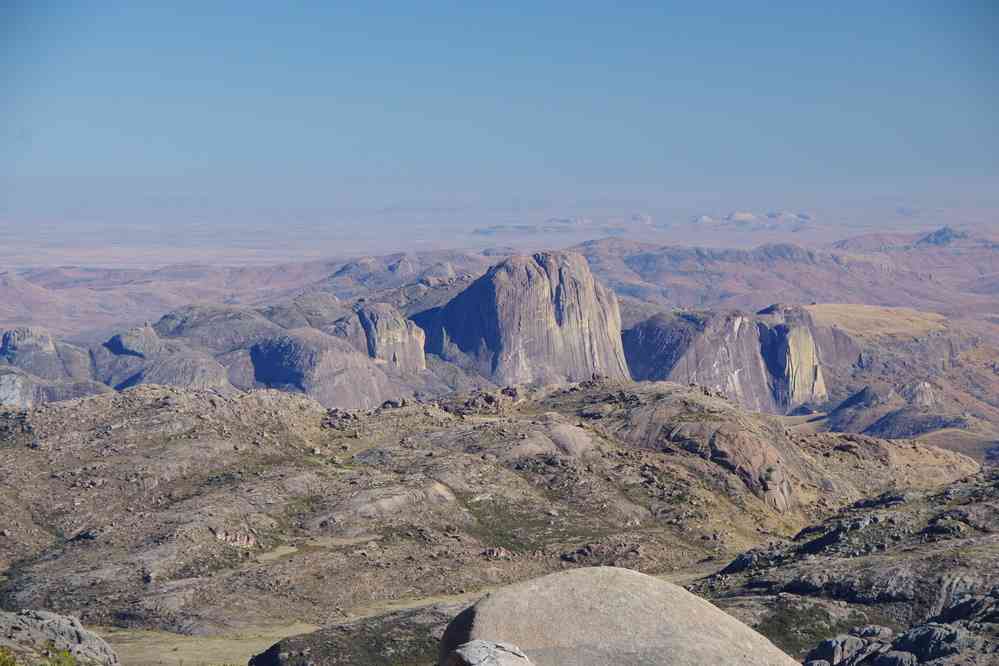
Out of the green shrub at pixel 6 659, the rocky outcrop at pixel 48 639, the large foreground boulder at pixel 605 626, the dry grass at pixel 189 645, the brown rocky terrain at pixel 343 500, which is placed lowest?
the dry grass at pixel 189 645

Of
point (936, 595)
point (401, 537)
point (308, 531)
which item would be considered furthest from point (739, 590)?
point (308, 531)

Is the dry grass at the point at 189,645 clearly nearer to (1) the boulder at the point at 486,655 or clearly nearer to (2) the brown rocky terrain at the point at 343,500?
(2) the brown rocky terrain at the point at 343,500

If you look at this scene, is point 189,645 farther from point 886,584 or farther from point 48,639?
point 886,584

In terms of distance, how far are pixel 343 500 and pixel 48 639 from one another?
204 feet

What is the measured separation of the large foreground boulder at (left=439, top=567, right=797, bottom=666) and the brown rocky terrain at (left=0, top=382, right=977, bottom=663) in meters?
62.2

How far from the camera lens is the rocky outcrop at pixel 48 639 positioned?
83.4 m

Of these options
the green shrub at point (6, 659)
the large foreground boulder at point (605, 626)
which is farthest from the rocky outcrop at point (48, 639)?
the large foreground boulder at point (605, 626)

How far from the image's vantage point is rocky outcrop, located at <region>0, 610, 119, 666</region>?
83.4 m

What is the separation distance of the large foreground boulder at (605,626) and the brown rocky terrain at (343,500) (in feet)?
204

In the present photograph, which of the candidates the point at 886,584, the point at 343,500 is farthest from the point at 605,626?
the point at 343,500

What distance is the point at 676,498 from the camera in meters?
161

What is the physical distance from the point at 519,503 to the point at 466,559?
16.5 m

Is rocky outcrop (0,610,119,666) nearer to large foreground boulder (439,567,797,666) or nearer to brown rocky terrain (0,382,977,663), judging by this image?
brown rocky terrain (0,382,977,663)

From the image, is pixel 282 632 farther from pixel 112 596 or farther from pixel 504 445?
pixel 504 445
